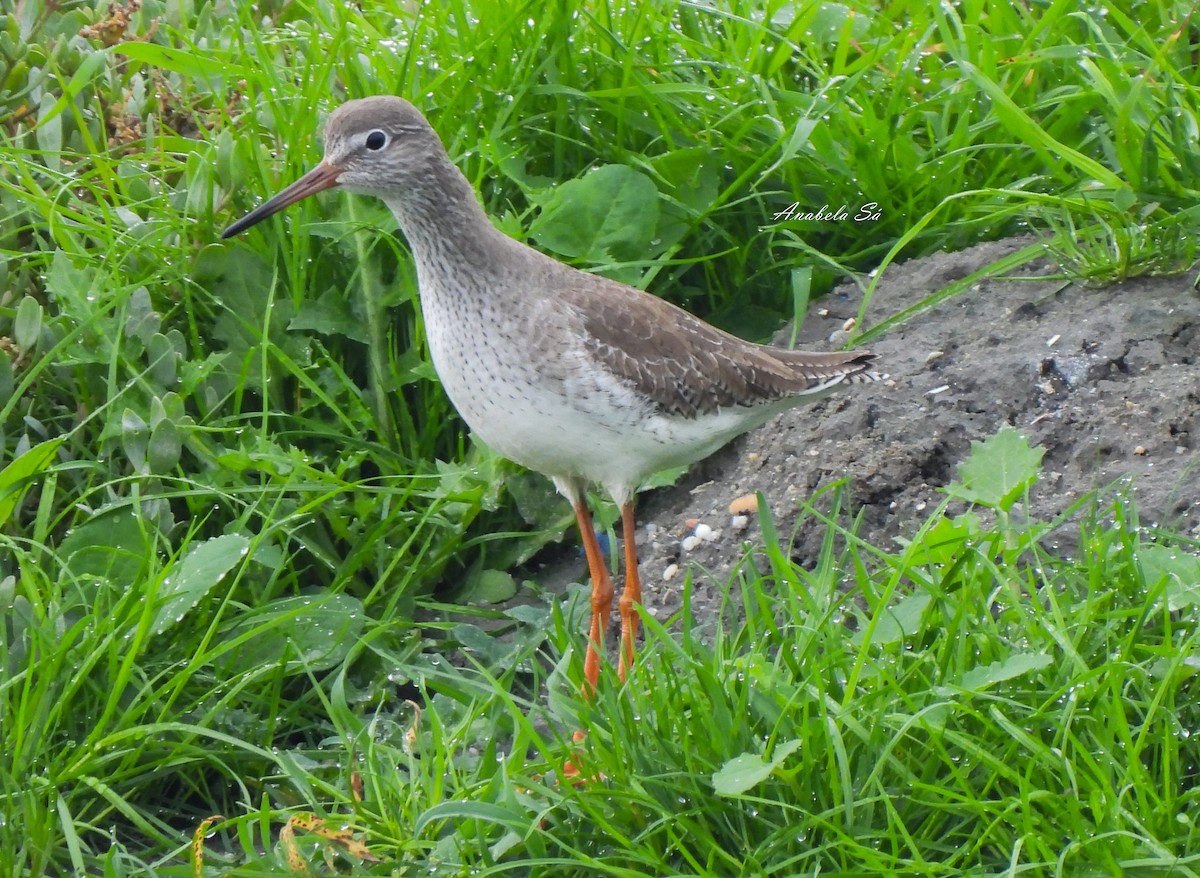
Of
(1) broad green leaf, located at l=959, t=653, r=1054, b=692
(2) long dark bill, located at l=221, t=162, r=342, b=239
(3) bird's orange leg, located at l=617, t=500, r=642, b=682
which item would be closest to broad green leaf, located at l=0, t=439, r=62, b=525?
(2) long dark bill, located at l=221, t=162, r=342, b=239

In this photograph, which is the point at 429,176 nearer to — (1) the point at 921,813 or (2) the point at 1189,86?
(1) the point at 921,813

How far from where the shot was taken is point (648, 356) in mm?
4438

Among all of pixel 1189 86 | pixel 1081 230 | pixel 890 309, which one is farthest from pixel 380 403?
pixel 1189 86

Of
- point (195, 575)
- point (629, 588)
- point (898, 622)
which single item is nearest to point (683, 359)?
point (629, 588)

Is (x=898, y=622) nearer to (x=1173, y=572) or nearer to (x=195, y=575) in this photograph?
(x=1173, y=572)

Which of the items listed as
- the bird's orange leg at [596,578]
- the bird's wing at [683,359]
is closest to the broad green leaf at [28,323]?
the bird's wing at [683,359]

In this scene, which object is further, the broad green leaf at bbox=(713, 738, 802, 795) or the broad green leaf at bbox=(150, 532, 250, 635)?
the broad green leaf at bbox=(150, 532, 250, 635)

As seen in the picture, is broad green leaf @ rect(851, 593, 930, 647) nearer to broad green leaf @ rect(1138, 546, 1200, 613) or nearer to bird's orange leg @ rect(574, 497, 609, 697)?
broad green leaf @ rect(1138, 546, 1200, 613)

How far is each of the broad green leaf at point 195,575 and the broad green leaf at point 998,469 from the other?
200 centimetres

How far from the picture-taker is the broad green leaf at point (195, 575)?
406cm

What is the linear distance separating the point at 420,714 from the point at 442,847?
0.80 metres

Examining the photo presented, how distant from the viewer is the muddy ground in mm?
4305

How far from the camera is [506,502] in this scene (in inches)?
205

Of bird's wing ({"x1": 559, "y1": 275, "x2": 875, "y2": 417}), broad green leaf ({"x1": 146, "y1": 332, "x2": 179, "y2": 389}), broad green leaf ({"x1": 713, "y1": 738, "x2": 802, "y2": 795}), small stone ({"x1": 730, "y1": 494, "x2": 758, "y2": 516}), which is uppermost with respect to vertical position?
broad green leaf ({"x1": 146, "y1": 332, "x2": 179, "y2": 389})
